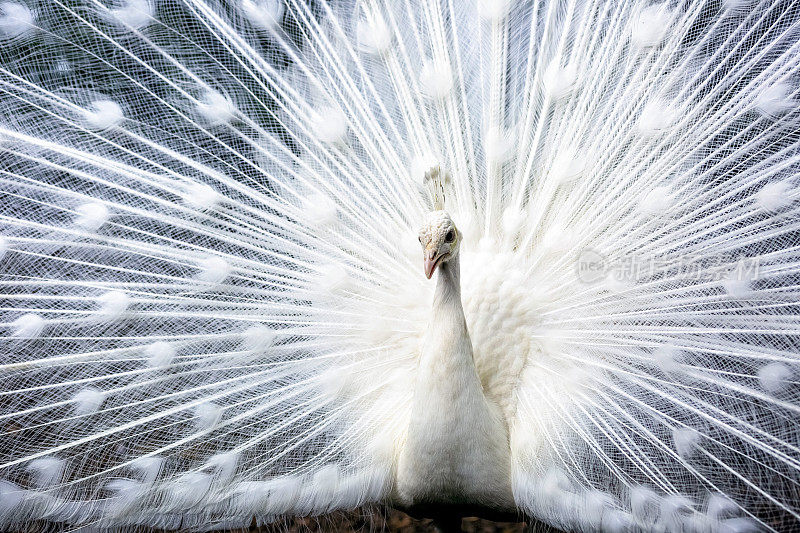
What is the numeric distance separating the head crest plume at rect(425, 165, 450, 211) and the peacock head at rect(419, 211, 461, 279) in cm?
9

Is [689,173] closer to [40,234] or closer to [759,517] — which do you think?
[759,517]

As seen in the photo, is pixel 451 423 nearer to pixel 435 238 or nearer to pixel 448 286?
pixel 448 286

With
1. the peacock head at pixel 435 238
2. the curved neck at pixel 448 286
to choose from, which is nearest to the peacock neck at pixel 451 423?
the curved neck at pixel 448 286

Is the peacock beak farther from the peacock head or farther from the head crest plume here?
the head crest plume

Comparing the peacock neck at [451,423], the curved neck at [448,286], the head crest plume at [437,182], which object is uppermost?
the head crest plume at [437,182]

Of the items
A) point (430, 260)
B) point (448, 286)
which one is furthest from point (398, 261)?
point (430, 260)

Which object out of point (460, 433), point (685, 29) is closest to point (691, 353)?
point (460, 433)

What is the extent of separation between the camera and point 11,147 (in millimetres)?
2371

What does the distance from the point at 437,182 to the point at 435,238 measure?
196 mm

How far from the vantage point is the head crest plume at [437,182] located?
79.8 inches

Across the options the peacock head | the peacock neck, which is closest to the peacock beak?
the peacock head

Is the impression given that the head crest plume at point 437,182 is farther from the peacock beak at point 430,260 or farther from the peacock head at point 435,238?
the peacock beak at point 430,260

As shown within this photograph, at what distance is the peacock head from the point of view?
1956 mm

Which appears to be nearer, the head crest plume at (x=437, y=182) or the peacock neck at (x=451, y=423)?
the head crest plume at (x=437, y=182)
